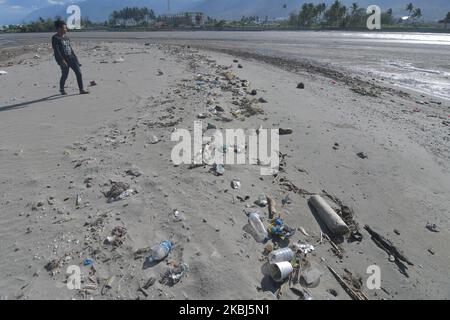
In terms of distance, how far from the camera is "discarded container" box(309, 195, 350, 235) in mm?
3248

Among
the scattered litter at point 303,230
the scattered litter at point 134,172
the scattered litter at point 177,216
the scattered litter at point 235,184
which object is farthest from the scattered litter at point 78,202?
the scattered litter at point 303,230

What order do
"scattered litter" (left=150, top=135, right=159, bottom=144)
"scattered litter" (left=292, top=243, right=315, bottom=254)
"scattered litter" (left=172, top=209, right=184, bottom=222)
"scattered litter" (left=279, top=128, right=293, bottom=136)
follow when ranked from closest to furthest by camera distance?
"scattered litter" (left=292, top=243, right=315, bottom=254) → "scattered litter" (left=172, top=209, right=184, bottom=222) → "scattered litter" (left=150, top=135, right=159, bottom=144) → "scattered litter" (left=279, top=128, right=293, bottom=136)

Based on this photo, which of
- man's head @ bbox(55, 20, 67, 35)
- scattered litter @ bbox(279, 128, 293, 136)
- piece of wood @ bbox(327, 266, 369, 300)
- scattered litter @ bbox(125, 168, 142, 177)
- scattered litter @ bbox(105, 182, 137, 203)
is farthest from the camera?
man's head @ bbox(55, 20, 67, 35)

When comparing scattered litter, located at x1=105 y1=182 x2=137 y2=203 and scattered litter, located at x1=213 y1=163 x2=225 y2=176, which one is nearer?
scattered litter, located at x1=105 y1=182 x2=137 y2=203

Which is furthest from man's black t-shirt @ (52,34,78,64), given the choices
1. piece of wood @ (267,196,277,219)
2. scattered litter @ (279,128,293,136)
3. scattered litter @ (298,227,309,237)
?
scattered litter @ (298,227,309,237)

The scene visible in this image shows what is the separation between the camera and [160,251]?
2732mm

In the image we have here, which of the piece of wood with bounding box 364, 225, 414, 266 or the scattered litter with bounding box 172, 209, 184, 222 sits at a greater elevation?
the scattered litter with bounding box 172, 209, 184, 222

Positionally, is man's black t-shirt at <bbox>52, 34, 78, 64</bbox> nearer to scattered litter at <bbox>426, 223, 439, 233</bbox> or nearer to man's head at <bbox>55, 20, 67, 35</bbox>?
man's head at <bbox>55, 20, 67, 35</bbox>

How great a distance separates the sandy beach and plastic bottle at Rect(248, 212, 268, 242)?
11 centimetres

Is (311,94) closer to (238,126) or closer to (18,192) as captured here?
(238,126)

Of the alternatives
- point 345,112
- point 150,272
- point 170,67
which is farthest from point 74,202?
point 170,67

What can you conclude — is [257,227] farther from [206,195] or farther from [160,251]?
[160,251]

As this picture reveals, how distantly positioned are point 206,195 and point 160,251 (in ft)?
3.36

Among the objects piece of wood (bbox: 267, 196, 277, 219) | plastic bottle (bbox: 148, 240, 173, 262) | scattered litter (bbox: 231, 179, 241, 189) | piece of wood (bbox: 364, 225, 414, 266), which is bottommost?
piece of wood (bbox: 364, 225, 414, 266)
